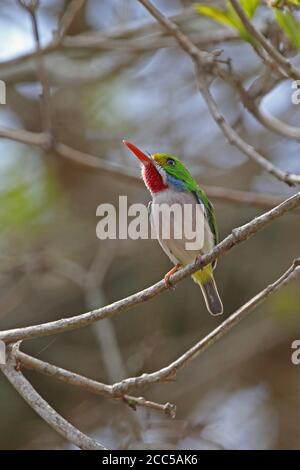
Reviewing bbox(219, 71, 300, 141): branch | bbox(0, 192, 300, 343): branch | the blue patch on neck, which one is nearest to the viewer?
bbox(0, 192, 300, 343): branch

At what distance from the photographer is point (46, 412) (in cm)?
267

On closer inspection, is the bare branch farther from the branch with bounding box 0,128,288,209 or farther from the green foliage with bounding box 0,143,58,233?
the green foliage with bounding box 0,143,58,233

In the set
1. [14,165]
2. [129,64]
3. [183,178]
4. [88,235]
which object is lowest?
[183,178]

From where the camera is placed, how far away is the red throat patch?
3.76 metres

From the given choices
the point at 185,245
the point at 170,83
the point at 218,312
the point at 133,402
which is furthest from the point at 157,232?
the point at 170,83

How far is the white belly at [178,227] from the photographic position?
11.9ft

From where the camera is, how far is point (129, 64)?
5539 millimetres

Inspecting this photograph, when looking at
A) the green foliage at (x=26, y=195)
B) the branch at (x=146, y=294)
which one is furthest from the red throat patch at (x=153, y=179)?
the green foliage at (x=26, y=195)

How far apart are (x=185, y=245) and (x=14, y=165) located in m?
2.28

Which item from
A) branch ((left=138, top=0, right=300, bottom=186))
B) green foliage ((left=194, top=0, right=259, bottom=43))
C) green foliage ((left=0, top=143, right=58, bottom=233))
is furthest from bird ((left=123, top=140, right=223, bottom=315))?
green foliage ((left=0, top=143, right=58, bottom=233))

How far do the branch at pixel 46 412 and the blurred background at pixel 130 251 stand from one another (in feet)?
7.18

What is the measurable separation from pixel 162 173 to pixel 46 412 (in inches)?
57.0

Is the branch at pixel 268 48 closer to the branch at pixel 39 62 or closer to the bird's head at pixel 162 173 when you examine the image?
the bird's head at pixel 162 173

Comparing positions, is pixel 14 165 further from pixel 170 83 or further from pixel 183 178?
pixel 183 178
